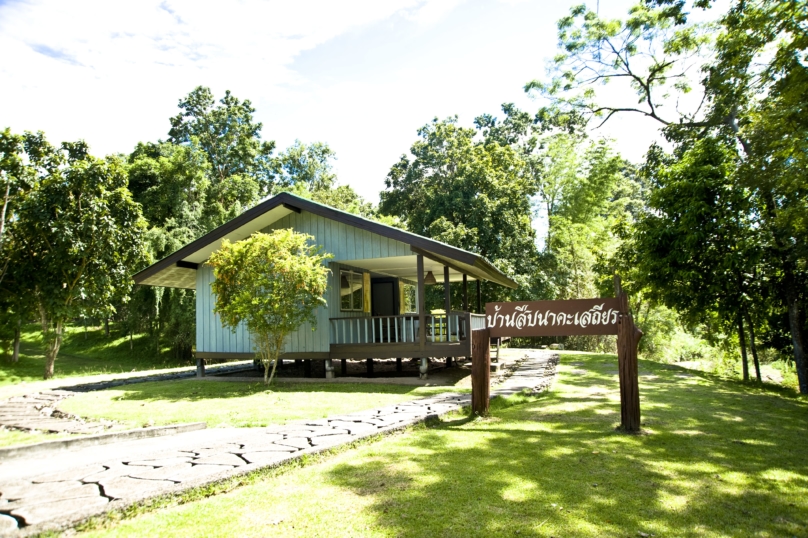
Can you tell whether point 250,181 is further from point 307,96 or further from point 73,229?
point 73,229

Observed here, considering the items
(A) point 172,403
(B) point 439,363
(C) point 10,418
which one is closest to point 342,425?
(A) point 172,403

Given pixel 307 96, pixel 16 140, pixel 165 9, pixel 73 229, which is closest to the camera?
pixel 165 9

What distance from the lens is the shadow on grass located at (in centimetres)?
327

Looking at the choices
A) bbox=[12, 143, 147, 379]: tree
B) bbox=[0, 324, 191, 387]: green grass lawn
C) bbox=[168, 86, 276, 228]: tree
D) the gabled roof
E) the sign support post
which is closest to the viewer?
the sign support post

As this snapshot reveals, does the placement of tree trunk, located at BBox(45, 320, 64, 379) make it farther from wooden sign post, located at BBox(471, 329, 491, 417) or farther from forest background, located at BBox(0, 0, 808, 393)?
wooden sign post, located at BBox(471, 329, 491, 417)

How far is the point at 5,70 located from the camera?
8977 mm

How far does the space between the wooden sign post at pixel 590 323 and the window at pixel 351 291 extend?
7.13 meters

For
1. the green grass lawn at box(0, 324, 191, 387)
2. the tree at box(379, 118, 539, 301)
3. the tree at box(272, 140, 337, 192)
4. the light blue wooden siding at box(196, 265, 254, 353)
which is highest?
the tree at box(272, 140, 337, 192)

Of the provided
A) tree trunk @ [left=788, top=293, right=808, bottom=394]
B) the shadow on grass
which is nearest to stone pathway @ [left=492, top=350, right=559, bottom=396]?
the shadow on grass

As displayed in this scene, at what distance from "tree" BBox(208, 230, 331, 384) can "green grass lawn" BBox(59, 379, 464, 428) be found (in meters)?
1.61

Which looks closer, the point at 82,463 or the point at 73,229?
the point at 82,463

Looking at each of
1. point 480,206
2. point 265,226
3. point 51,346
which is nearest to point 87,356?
point 51,346

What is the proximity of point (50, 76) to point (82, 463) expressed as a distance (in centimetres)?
828

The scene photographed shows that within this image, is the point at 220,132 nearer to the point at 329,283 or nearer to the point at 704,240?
the point at 329,283
